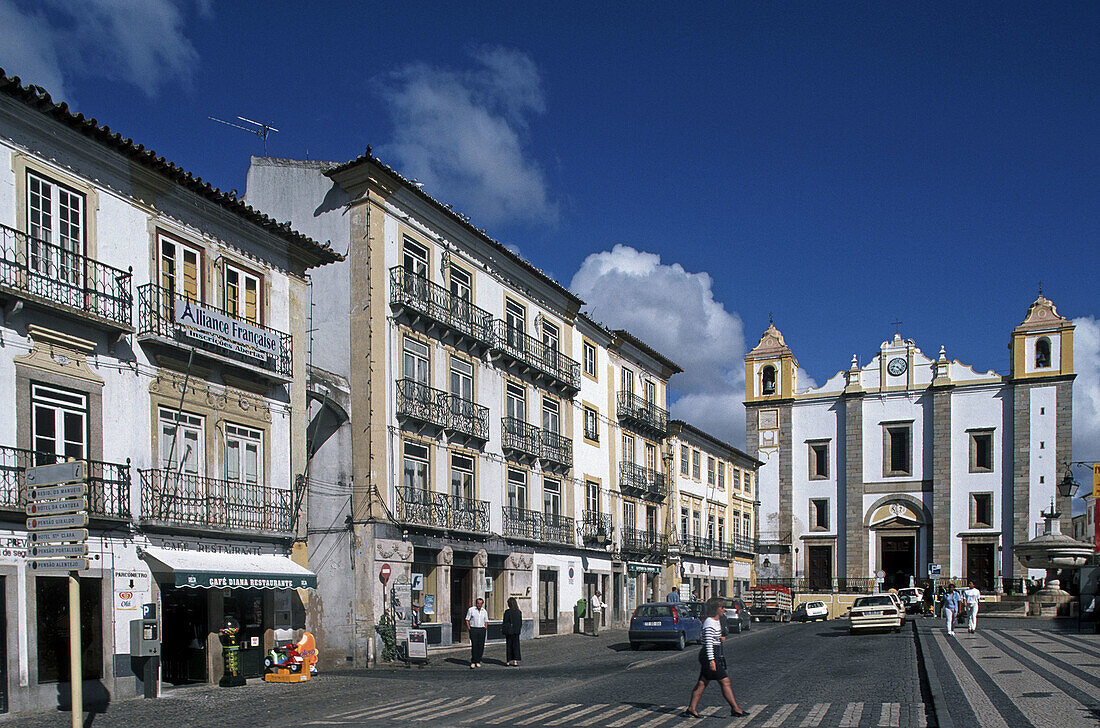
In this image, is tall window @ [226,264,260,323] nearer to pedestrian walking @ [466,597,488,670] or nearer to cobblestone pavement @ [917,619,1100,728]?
pedestrian walking @ [466,597,488,670]

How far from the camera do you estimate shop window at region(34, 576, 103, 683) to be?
16.7 meters

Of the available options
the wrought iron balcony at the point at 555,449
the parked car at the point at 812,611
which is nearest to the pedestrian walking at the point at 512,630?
the wrought iron balcony at the point at 555,449

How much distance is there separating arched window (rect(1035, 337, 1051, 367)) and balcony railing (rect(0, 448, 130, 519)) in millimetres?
57470

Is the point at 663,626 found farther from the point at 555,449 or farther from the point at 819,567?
the point at 819,567

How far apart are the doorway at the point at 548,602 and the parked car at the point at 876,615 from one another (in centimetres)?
1024

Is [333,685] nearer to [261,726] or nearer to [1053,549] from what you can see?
[261,726]

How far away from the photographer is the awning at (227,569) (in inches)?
736

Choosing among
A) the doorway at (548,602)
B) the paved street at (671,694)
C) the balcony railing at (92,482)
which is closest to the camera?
the paved street at (671,694)

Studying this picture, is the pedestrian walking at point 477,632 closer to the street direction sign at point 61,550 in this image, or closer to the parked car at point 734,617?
the street direction sign at point 61,550

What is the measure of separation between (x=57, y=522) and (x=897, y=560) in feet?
208

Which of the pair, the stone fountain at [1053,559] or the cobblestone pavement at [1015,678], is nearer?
the cobblestone pavement at [1015,678]

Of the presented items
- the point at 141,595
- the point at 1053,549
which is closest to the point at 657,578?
the point at 1053,549

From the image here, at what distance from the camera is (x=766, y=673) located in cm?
2111

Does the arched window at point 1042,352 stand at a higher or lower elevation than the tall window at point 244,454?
higher
